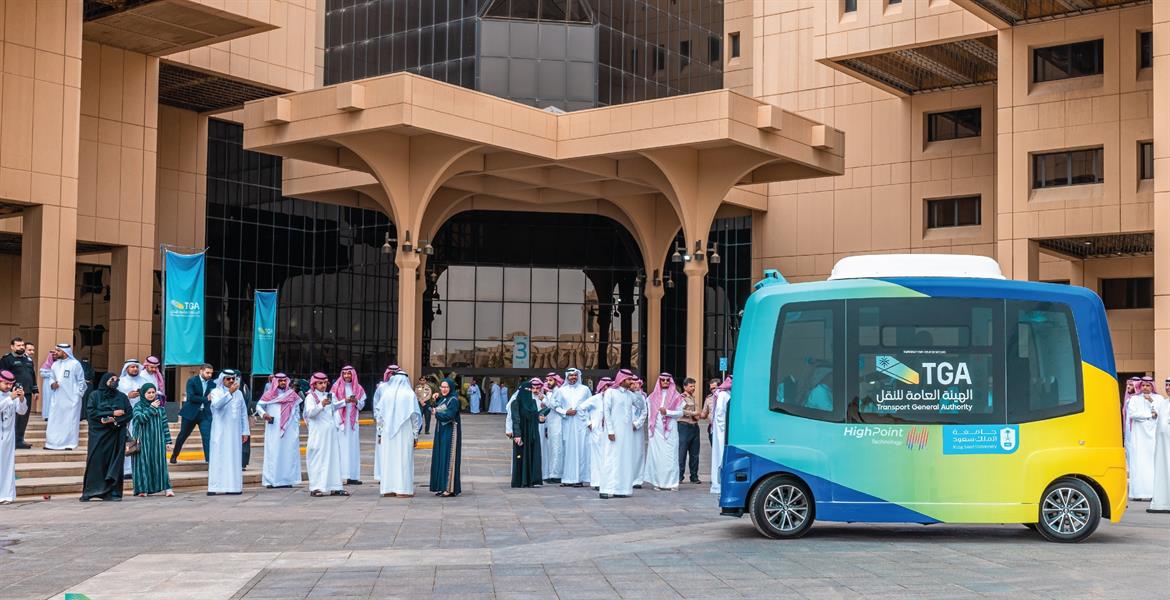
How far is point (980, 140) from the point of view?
1533 inches

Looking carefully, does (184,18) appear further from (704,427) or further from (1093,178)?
(1093,178)

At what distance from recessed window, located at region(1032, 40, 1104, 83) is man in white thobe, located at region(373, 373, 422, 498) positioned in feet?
69.9

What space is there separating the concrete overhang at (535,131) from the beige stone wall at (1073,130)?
5260 millimetres

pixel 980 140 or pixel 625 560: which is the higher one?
pixel 980 140

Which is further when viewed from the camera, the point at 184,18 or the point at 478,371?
the point at 478,371

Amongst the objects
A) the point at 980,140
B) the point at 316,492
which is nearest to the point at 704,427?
the point at 980,140

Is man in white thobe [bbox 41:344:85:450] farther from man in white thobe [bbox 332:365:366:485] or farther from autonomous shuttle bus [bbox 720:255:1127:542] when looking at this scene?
autonomous shuttle bus [bbox 720:255:1127:542]

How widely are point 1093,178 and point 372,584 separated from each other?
2710 cm

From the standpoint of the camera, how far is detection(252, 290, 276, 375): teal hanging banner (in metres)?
35.8

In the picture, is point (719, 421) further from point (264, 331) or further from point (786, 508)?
point (264, 331)

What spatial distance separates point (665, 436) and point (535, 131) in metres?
16.0

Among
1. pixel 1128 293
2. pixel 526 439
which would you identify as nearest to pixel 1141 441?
pixel 526 439

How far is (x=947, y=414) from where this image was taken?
13133mm

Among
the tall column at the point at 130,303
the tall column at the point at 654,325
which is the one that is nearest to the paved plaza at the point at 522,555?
the tall column at the point at 130,303
